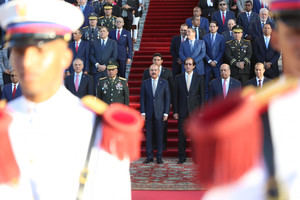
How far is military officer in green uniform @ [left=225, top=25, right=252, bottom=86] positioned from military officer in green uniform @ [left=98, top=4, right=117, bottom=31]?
2744 millimetres

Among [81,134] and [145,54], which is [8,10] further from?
[145,54]

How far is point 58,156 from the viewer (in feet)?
8.00

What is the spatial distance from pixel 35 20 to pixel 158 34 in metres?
12.4

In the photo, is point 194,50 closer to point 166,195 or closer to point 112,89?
point 112,89

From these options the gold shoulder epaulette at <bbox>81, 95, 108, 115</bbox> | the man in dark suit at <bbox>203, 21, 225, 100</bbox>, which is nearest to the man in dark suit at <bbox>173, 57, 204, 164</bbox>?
the man in dark suit at <bbox>203, 21, 225, 100</bbox>

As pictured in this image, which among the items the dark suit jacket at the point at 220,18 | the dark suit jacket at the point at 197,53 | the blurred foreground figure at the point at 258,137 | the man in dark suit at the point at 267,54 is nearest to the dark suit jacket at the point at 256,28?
the man in dark suit at the point at 267,54

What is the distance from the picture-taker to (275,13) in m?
1.86

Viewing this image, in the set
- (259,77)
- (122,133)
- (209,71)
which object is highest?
(209,71)

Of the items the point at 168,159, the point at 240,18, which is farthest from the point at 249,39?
the point at 168,159

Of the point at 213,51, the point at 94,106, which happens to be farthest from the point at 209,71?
the point at 94,106

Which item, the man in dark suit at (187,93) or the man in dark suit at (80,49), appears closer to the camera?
the man in dark suit at (187,93)

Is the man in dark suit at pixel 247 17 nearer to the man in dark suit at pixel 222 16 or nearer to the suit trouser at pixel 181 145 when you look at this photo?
the man in dark suit at pixel 222 16

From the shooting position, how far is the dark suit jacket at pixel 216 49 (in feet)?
35.4

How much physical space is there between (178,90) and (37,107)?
24.9 feet
